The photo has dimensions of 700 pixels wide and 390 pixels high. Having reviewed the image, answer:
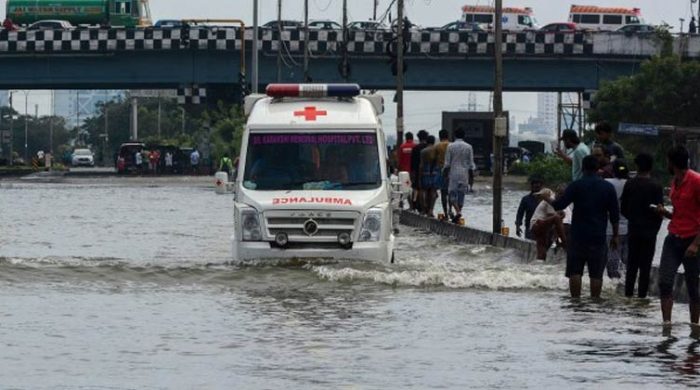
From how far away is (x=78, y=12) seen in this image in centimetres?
8619

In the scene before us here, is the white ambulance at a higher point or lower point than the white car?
higher

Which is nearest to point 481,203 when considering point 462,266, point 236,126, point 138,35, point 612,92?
point 612,92

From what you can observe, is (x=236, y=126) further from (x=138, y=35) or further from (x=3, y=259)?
(x=3, y=259)

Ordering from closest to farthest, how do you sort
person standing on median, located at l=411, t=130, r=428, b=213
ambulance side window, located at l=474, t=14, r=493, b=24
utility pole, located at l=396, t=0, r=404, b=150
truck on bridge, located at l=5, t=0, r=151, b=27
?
person standing on median, located at l=411, t=130, r=428, b=213
utility pole, located at l=396, t=0, r=404, b=150
truck on bridge, located at l=5, t=0, r=151, b=27
ambulance side window, located at l=474, t=14, r=493, b=24

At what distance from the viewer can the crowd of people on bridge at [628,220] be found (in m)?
16.9

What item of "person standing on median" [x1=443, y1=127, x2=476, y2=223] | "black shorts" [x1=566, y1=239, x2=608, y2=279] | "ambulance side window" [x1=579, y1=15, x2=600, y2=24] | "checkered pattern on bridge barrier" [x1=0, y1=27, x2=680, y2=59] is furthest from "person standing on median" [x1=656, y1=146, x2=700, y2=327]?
"ambulance side window" [x1=579, y1=15, x2=600, y2=24]

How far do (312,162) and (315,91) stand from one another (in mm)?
1000

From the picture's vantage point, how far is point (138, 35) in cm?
8162

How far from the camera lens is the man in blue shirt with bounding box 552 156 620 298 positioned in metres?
19.4

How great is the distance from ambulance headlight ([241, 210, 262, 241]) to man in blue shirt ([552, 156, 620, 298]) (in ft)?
12.8

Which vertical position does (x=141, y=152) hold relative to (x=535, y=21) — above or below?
below

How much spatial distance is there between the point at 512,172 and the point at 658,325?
67838 mm

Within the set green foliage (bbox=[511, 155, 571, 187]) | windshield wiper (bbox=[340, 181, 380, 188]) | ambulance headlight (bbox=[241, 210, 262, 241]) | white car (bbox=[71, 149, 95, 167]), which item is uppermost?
windshield wiper (bbox=[340, 181, 380, 188])

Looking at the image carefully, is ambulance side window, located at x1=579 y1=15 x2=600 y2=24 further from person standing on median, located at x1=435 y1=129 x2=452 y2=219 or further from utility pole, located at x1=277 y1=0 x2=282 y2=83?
person standing on median, located at x1=435 y1=129 x2=452 y2=219
